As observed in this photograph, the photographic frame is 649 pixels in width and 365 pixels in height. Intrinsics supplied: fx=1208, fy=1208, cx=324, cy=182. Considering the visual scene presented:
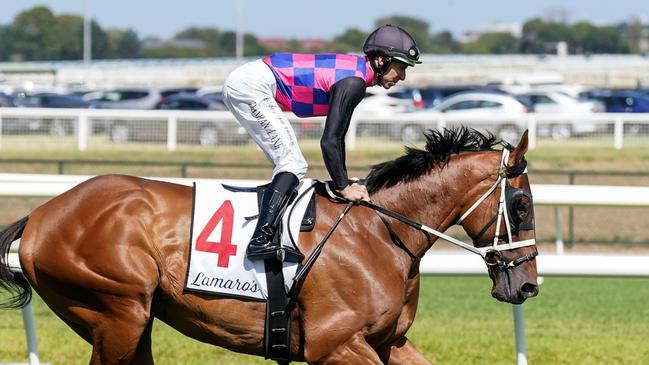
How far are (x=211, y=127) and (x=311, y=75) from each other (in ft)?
50.7

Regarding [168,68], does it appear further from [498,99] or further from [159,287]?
[159,287]

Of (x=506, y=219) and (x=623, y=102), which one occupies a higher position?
(x=506, y=219)

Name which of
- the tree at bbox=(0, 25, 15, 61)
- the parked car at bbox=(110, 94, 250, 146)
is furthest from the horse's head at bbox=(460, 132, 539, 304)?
the tree at bbox=(0, 25, 15, 61)

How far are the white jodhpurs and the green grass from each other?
203cm

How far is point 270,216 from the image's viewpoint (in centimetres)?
501

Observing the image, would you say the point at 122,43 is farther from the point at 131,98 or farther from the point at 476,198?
the point at 476,198

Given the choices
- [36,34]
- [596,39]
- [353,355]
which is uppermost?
[596,39]

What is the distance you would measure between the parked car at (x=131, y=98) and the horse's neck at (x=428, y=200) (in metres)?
27.9

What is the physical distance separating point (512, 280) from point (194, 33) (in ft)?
280

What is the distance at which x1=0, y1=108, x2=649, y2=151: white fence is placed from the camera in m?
20.3

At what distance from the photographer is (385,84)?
525 cm

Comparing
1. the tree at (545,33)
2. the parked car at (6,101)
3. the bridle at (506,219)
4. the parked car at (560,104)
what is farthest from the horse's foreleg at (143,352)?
the tree at (545,33)

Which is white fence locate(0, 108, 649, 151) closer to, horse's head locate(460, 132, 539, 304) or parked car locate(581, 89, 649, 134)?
parked car locate(581, 89, 649, 134)

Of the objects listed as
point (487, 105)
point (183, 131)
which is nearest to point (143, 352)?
point (183, 131)
